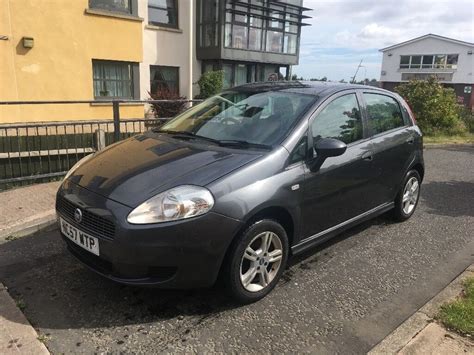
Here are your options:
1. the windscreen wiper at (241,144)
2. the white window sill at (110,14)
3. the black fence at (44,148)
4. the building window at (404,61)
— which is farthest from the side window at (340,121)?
the building window at (404,61)

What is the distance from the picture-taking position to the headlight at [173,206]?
2.78 meters

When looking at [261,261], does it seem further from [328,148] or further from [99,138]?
[99,138]

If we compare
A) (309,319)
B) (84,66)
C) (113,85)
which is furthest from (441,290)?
(113,85)

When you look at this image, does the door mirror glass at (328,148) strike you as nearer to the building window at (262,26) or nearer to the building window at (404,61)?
the building window at (262,26)

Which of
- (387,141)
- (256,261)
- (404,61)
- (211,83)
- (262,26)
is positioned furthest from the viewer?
(404,61)

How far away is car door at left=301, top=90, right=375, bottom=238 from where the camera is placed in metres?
3.58

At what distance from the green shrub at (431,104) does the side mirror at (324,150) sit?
38.3 feet

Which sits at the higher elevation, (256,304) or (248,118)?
(248,118)

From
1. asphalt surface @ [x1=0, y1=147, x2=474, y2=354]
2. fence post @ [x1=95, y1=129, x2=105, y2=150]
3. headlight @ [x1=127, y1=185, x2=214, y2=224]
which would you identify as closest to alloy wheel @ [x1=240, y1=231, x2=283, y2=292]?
asphalt surface @ [x1=0, y1=147, x2=474, y2=354]

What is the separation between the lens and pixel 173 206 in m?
2.81

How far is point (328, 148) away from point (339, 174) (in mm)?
443

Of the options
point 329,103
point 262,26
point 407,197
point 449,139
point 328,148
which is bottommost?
point 449,139

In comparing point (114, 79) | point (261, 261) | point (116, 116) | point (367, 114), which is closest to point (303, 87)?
point (367, 114)

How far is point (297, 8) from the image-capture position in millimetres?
20516
